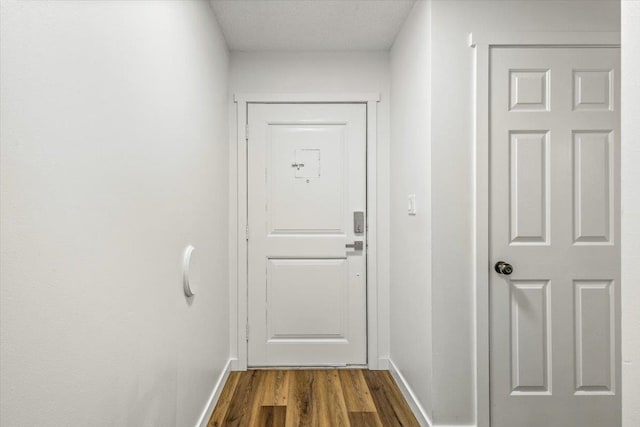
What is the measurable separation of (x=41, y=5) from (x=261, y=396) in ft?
7.77

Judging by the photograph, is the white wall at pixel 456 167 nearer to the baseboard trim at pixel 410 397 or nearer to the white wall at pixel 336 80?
the baseboard trim at pixel 410 397

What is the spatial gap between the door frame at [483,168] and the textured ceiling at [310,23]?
618 mm

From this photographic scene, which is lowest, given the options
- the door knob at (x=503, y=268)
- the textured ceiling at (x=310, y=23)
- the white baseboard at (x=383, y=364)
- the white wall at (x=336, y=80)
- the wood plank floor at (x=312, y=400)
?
the wood plank floor at (x=312, y=400)

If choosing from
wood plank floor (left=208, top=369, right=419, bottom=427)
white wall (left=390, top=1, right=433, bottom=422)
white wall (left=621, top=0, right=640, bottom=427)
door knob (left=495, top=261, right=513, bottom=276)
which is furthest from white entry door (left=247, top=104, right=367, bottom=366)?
white wall (left=621, top=0, right=640, bottom=427)

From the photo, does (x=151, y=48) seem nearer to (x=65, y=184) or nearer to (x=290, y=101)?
(x=65, y=184)

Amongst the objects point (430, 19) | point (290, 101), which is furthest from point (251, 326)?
point (430, 19)

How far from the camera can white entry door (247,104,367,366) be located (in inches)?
120

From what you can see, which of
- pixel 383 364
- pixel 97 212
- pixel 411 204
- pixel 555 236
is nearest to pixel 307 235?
pixel 411 204

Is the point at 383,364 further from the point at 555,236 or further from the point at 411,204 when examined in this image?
the point at 555,236

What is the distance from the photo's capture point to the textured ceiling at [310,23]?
2.39m

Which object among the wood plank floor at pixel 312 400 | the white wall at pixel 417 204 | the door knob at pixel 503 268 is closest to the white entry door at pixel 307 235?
the wood plank floor at pixel 312 400

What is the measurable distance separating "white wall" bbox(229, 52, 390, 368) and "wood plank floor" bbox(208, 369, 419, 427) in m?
0.40

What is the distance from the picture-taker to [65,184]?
0.93 meters

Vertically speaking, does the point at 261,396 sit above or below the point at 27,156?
below
